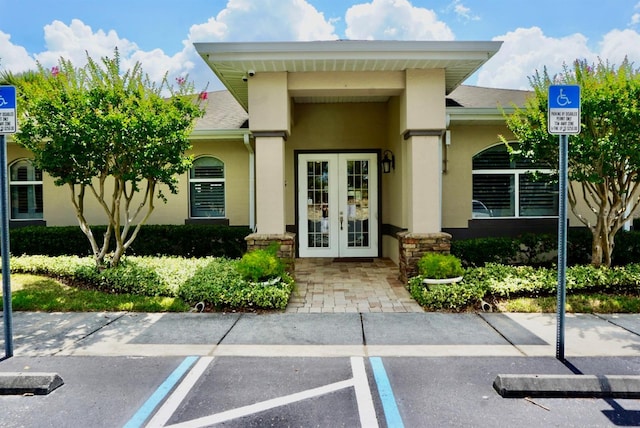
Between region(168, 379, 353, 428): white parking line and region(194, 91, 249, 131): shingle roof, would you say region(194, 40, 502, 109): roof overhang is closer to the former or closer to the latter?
region(194, 91, 249, 131): shingle roof

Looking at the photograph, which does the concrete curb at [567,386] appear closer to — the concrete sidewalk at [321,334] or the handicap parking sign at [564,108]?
the concrete sidewalk at [321,334]

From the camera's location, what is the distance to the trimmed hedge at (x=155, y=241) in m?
9.50

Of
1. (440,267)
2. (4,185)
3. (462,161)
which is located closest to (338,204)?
(462,161)

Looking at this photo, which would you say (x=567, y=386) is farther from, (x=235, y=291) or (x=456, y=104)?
(x=456, y=104)

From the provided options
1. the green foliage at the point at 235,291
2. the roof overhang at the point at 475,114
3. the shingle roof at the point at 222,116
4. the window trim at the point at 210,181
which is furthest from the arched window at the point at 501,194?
the window trim at the point at 210,181

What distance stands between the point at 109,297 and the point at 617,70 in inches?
344

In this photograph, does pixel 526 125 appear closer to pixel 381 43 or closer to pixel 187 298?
pixel 381 43

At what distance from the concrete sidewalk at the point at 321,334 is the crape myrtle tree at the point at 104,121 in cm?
248

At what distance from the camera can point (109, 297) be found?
20.8ft

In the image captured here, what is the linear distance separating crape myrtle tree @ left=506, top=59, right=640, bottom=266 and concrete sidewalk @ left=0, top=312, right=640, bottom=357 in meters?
2.12

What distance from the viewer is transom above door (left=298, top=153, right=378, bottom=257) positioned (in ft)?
33.6

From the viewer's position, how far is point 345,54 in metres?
6.57

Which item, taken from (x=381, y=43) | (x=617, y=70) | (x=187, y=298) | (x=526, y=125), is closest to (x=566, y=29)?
(x=617, y=70)

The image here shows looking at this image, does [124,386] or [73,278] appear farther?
[73,278]
